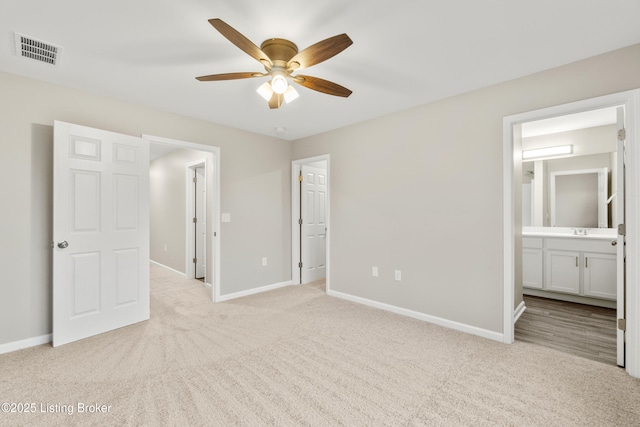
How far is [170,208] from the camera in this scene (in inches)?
231

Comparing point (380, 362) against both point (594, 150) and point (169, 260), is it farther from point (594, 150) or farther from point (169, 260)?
point (169, 260)

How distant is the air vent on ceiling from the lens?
202 centimetres

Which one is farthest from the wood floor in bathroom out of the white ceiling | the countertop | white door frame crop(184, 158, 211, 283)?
white door frame crop(184, 158, 211, 283)

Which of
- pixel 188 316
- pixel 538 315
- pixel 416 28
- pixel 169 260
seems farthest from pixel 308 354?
pixel 169 260

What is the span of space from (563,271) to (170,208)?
6824 mm

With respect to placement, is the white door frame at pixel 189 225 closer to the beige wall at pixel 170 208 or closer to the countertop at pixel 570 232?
the beige wall at pixel 170 208

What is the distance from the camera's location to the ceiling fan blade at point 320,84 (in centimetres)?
209

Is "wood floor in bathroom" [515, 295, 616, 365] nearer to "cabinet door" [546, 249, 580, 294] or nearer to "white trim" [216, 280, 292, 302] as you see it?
"cabinet door" [546, 249, 580, 294]

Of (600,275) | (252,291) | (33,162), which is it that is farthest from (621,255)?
(33,162)

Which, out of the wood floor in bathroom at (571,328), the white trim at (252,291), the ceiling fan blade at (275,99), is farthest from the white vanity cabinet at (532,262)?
the ceiling fan blade at (275,99)

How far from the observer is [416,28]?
1.90 meters

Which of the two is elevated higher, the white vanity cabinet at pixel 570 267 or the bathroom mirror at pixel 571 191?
the bathroom mirror at pixel 571 191

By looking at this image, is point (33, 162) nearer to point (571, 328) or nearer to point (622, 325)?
point (622, 325)

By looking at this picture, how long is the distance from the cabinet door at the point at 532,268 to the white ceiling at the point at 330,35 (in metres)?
2.74
